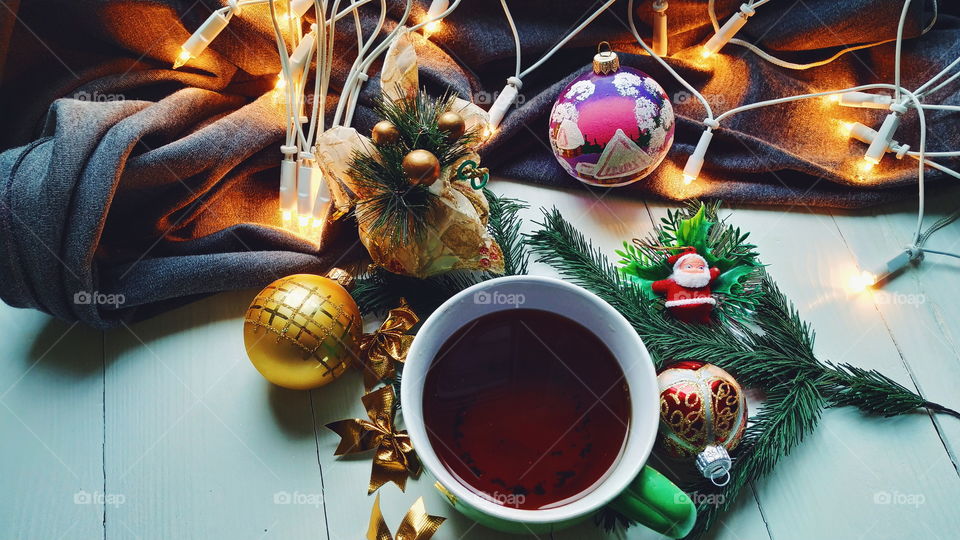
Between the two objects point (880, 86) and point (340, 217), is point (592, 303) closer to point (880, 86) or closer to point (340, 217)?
point (340, 217)

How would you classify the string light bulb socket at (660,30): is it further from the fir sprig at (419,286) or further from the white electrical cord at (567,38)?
the fir sprig at (419,286)

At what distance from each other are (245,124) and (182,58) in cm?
11

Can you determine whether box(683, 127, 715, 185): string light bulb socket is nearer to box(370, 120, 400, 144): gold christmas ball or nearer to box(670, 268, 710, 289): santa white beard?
box(670, 268, 710, 289): santa white beard

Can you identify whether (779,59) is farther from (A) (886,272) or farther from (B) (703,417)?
(B) (703,417)

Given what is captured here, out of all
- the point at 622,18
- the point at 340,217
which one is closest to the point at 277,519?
the point at 340,217

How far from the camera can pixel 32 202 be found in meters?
0.70

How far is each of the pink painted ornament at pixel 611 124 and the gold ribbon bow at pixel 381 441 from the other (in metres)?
0.35

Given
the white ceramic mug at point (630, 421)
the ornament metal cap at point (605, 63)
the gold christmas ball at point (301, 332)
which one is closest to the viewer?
the white ceramic mug at point (630, 421)

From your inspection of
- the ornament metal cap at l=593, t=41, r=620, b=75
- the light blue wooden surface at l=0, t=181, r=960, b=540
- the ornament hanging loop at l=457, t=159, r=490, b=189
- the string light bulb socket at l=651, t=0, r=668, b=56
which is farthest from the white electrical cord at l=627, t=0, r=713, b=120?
the ornament hanging loop at l=457, t=159, r=490, b=189

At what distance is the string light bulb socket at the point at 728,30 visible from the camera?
0.86 meters

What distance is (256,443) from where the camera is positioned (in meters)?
0.72

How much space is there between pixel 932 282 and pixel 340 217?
0.73m

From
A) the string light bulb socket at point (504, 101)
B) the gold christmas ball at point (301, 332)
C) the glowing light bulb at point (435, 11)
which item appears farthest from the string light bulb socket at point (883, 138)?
the gold christmas ball at point (301, 332)

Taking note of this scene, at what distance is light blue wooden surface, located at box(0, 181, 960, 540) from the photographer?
2.27 ft
